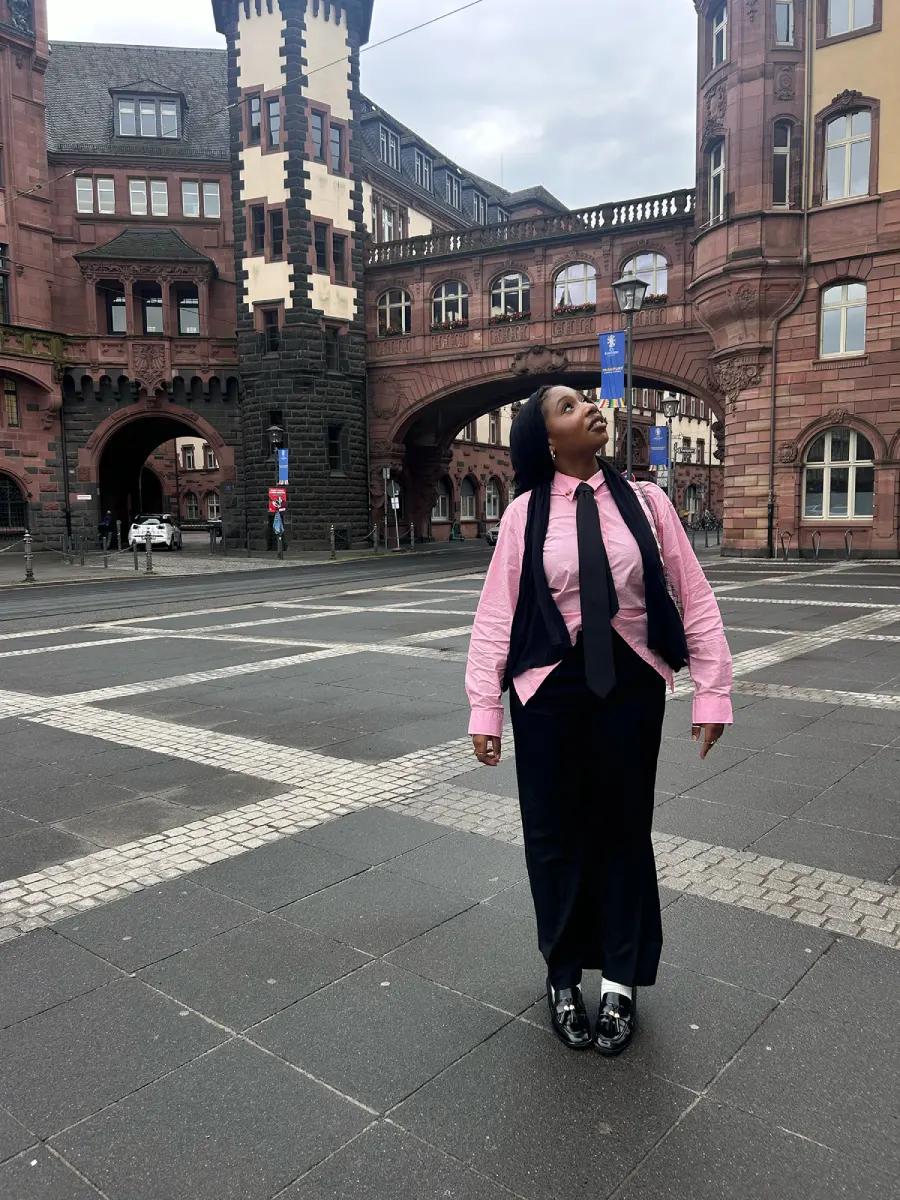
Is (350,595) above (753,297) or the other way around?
the other way around

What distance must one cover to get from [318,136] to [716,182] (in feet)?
53.0

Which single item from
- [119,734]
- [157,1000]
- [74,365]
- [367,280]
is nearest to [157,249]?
[74,365]

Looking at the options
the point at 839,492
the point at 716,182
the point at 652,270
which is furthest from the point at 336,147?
A: the point at 839,492

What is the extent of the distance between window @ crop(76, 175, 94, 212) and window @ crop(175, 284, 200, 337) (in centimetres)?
475

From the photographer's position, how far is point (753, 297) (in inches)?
1027

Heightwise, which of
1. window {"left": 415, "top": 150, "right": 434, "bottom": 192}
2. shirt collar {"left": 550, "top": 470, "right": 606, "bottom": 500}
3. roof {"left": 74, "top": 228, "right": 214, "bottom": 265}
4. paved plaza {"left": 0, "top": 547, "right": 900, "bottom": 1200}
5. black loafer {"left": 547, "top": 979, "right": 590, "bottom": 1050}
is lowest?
paved plaza {"left": 0, "top": 547, "right": 900, "bottom": 1200}

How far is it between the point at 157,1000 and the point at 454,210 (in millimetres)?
56615

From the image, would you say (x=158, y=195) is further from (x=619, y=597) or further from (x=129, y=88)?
(x=619, y=597)

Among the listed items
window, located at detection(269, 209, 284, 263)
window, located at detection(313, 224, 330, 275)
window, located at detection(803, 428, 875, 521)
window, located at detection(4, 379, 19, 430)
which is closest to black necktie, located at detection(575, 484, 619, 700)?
window, located at detection(803, 428, 875, 521)

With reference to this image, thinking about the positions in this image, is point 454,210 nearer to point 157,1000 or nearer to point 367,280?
point 367,280

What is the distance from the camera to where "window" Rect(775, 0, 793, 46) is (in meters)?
25.5

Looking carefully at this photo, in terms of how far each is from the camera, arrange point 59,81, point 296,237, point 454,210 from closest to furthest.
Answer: point 296,237 → point 59,81 → point 454,210

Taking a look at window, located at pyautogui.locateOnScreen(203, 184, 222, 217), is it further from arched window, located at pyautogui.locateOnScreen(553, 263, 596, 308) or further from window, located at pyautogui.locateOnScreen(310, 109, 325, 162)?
arched window, located at pyautogui.locateOnScreen(553, 263, 596, 308)

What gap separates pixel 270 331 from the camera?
37.0 meters
